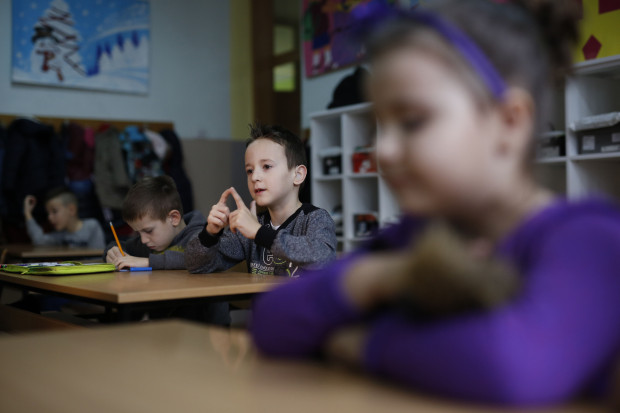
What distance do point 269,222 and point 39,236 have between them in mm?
3457

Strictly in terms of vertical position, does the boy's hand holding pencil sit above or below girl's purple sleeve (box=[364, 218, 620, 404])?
below

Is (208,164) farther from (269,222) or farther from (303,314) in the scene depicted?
(303,314)

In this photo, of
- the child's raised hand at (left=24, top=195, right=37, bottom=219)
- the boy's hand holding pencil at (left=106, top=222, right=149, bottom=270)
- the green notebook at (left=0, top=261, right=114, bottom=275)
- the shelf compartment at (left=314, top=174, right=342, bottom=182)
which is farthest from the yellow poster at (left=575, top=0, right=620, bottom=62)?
the child's raised hand at (left=24, top=195, right=37, bottom=219)

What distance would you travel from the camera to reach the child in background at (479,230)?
50 centimetres

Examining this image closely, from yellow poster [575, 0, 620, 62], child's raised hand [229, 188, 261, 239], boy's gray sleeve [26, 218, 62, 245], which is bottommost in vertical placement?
boy's gray sleeve [26, 218, 62, 245]

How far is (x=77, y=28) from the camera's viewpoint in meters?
6.05

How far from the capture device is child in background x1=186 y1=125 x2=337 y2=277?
1.87m

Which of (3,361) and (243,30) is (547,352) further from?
(243,30)

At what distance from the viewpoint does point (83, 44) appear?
6086 millimetres

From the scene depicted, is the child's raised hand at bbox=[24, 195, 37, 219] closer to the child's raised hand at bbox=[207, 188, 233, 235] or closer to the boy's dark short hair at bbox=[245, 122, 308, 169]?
the boy's dark short hair at bbox=[245, 122, 308, 169]

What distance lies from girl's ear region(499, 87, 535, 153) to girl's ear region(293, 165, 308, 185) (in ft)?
5.57

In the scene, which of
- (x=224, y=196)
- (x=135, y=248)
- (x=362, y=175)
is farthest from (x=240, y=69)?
(x=224, y=196)

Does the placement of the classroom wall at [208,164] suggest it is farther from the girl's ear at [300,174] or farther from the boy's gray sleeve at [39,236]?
the girl's ear at [300,174]

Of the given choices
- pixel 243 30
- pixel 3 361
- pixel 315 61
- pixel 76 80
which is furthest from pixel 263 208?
pixel 243 30
